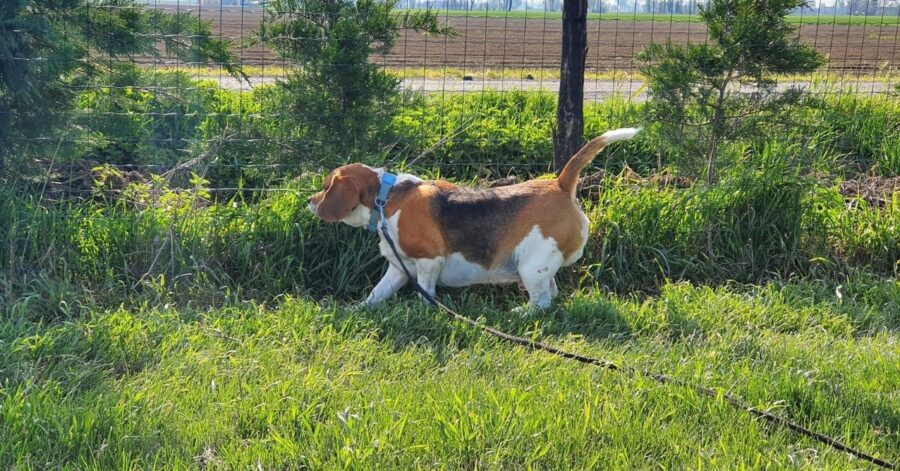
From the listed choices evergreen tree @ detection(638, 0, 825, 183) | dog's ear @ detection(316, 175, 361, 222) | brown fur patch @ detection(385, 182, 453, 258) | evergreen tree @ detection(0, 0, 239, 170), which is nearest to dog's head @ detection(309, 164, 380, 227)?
dog's ear @ detection(316, 175, 361, 222)

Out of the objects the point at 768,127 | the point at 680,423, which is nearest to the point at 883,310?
the point at 768,127

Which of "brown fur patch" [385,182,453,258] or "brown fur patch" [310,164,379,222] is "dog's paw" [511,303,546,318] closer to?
"brown fur patch" [385,182,453,258]

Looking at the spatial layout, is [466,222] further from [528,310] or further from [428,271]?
[528,310]

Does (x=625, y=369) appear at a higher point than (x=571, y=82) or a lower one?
lower

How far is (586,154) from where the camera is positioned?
4.97 meters

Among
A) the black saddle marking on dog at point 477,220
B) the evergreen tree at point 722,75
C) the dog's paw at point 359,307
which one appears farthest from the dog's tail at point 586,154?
the evergreen tree at point 722,75

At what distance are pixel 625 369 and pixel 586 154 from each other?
4.34ft

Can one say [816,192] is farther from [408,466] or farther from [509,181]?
[408,466]

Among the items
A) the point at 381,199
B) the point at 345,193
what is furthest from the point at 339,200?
the point at 381,199

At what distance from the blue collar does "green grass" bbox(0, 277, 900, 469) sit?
50 centimetres

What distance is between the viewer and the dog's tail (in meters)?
4.95

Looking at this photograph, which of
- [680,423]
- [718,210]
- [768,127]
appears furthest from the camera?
[768,127]

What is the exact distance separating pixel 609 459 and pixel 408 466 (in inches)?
28.1

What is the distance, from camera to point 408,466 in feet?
10.7
